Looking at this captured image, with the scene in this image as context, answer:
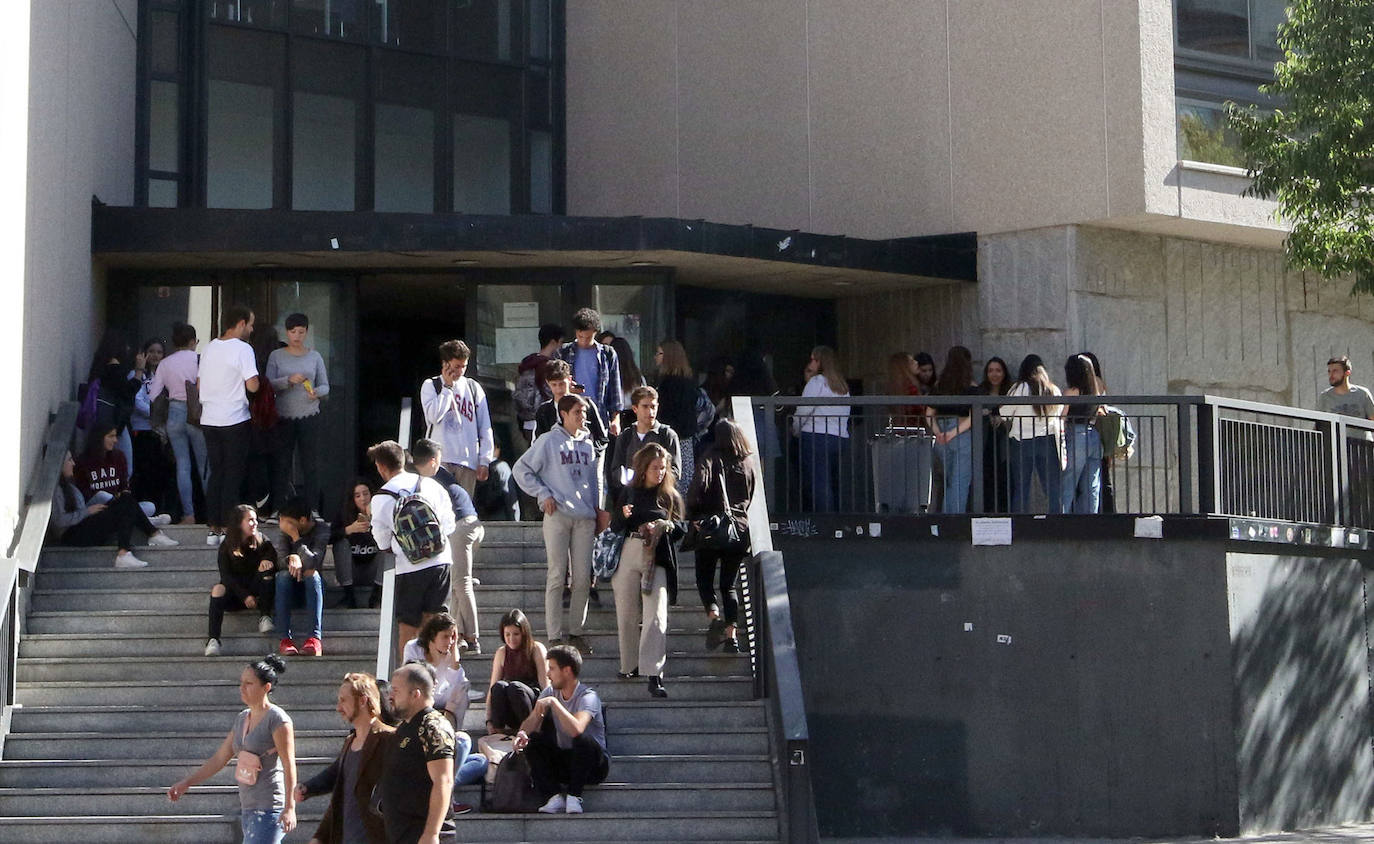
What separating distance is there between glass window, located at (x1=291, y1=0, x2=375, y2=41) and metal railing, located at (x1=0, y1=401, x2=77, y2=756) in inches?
287

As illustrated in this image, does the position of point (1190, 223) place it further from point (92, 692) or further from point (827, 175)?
point (92, 692)

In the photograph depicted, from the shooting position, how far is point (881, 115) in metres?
18.7

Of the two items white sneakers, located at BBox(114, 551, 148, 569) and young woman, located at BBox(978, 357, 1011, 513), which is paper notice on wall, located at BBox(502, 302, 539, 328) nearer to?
young woman, located at BBox(978, 357, 1011, 513)

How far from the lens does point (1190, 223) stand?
17.0 metres

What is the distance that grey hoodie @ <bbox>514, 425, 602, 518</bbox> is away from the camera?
38.3 feet

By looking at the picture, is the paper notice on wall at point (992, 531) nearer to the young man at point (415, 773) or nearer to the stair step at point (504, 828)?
the stair step at point (504, 828)

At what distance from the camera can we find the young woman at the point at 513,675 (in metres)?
10.6

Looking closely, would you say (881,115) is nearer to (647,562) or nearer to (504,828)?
(647,562)

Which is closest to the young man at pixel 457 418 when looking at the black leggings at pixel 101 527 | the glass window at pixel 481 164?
the black leggings at pixel 101 527

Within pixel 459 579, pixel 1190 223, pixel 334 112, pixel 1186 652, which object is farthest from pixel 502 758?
pixel 334 112

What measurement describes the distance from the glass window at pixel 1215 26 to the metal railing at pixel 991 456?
15.3 feet

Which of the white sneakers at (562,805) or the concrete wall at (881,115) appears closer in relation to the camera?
the white sneakers at (562,805)

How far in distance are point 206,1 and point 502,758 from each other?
474 inches

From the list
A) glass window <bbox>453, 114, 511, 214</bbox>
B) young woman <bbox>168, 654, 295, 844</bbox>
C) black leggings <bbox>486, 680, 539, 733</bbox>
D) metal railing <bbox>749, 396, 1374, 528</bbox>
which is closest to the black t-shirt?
young woman <bbox>168, 654, 295, 844</bbox>
